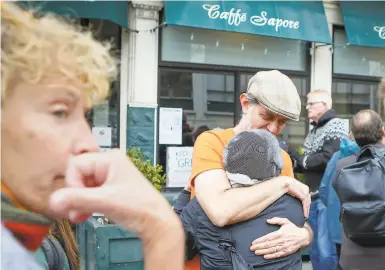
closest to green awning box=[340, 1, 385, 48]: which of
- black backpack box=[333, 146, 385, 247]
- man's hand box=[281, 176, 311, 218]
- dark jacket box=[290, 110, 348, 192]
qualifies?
dark jacket box=[290, 110, 348, 192]

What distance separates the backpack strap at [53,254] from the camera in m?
1.01

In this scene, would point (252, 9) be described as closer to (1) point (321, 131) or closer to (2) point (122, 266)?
(1) point (321, 131)

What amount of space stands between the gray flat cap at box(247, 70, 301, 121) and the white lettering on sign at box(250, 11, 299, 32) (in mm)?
4621

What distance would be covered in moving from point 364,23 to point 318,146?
312 cm

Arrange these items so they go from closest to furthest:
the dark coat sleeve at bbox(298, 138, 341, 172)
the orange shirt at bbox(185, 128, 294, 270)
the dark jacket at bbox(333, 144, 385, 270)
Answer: the orange shirt at bbox(185, 128, 294, 270) → the dark jacket at bbox(333, 144, 385, 270) → the dark coat sleeve at bbox(298, 138, 341, 172)

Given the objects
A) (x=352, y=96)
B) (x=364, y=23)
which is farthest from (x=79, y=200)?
(x=352, y=96)

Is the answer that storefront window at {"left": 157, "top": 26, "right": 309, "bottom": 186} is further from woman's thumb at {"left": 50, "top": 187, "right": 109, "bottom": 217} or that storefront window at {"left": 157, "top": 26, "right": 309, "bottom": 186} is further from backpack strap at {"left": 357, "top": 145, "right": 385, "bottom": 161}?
woman's thumb at {"left": 50, "top": 187, "right": 109, "bottom": 217}

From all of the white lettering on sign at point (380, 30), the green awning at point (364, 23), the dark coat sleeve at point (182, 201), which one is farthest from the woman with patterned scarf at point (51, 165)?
the white lettering on sign at point (380, 30)

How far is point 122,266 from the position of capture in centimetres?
303

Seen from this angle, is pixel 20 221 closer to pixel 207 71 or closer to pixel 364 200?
pixel 364 200

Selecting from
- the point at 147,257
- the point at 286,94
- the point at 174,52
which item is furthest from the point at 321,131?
the point at 147,257

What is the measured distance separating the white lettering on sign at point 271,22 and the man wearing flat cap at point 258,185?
15.0 ft

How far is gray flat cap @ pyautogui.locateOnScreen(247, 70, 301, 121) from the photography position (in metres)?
1.80

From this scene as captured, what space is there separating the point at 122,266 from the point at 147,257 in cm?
253
